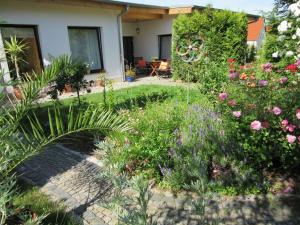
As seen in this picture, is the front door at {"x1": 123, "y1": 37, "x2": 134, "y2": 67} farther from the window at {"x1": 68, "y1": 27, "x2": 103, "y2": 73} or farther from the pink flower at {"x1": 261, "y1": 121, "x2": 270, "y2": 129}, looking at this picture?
the pink flower at {"x1": 261, "y1": 121, "x2": 270, "y2": 129}

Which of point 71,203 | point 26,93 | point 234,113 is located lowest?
point 71,203

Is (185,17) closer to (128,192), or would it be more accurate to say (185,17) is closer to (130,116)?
(130,116)

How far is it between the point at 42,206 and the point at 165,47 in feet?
44.5

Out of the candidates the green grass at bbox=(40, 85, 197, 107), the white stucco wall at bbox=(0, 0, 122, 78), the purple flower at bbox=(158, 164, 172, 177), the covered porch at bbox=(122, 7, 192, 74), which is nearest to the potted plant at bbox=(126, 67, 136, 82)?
the white stucco wall at bbox=(0, 0, 122, 78)

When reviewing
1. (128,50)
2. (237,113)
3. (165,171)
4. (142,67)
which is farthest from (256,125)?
(128,50)

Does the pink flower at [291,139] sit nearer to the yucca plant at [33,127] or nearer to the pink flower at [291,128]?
the pink flower at [291,128]

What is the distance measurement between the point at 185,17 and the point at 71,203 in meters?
10.2

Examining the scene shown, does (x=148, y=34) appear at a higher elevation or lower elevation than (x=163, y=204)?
higher

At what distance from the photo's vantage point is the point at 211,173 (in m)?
3.36

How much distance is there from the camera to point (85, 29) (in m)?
11.6

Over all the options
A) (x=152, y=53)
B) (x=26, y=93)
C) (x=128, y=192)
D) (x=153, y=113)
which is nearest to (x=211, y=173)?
(x=128, y=192)

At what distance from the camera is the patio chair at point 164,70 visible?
13.2m

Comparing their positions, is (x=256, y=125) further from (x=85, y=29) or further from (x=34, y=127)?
(x=85, y=29)

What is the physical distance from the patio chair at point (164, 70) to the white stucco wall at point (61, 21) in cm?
210
